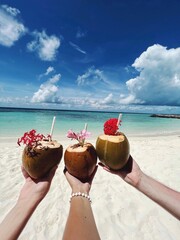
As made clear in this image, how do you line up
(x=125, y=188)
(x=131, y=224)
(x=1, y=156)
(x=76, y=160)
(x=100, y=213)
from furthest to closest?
(x=1, y=156) < (x=125, y=188) < (x=100, y=213) < (x=131, y=224) < (x=76, y=160)

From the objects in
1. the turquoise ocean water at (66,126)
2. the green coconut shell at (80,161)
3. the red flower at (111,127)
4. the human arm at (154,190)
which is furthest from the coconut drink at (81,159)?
the turquoise ocean water at (66,126)

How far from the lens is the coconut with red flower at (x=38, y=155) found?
158cm

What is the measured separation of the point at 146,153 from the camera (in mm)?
7301

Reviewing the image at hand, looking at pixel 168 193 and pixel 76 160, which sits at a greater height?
pixel 76 160

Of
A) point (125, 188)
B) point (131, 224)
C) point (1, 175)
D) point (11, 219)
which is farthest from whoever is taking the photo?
point (1, 175)

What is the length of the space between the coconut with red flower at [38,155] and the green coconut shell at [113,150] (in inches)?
16.3

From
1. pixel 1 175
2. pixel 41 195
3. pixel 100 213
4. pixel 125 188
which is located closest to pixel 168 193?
pixel 41 195

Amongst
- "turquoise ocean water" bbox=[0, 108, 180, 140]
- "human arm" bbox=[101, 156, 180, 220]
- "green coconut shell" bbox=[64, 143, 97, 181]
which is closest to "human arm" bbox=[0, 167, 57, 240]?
"green coconut shell" bbox=[64, 143, 97, 181]

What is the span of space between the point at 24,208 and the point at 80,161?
1.89 feet

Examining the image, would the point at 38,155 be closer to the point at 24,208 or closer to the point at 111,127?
the point at 24,208

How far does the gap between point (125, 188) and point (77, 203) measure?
112 inches

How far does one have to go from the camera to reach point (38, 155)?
157cm

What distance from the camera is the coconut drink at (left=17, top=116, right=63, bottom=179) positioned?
158 centimetres

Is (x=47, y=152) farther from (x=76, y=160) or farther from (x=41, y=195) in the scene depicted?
(x=41, y=195)
